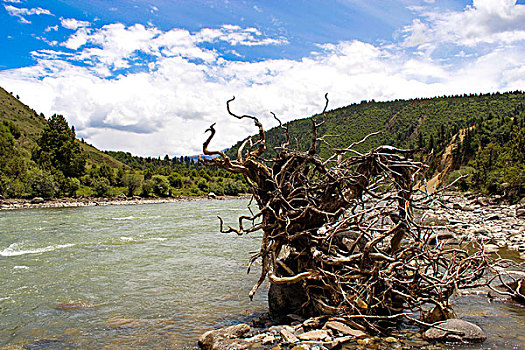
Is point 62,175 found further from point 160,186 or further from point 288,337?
point 288,337

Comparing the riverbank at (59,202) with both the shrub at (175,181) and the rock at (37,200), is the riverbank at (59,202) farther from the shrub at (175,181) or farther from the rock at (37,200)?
the shrub at (175,181)

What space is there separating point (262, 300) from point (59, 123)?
8241 cm

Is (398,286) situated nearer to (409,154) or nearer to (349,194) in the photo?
(349,194)

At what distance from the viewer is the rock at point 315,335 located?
543 centimetres

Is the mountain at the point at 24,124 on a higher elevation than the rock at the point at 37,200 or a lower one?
higher

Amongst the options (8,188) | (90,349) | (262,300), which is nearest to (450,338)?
(262,300)

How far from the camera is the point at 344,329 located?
5660 mm

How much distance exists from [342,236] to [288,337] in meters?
2.32

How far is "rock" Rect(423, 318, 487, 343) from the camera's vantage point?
537 cm

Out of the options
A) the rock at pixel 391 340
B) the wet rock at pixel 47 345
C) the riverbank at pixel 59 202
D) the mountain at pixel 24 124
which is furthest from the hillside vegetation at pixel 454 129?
the mountain at pixel 24 124

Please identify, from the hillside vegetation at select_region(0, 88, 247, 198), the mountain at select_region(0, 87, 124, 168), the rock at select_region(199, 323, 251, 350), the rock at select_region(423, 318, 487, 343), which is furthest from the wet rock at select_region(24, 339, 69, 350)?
the mountain at select_region(0, 87, 124, 168)

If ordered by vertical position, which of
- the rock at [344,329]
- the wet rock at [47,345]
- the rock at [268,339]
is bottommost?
the wet rock at [47,345]

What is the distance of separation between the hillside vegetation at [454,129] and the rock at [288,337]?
31.4m

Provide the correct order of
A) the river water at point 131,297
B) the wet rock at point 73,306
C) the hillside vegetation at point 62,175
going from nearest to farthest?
1. the river water at point 131,297
2. the wet rock at point 73,306
3. the hillside vegetation at point 62,175
